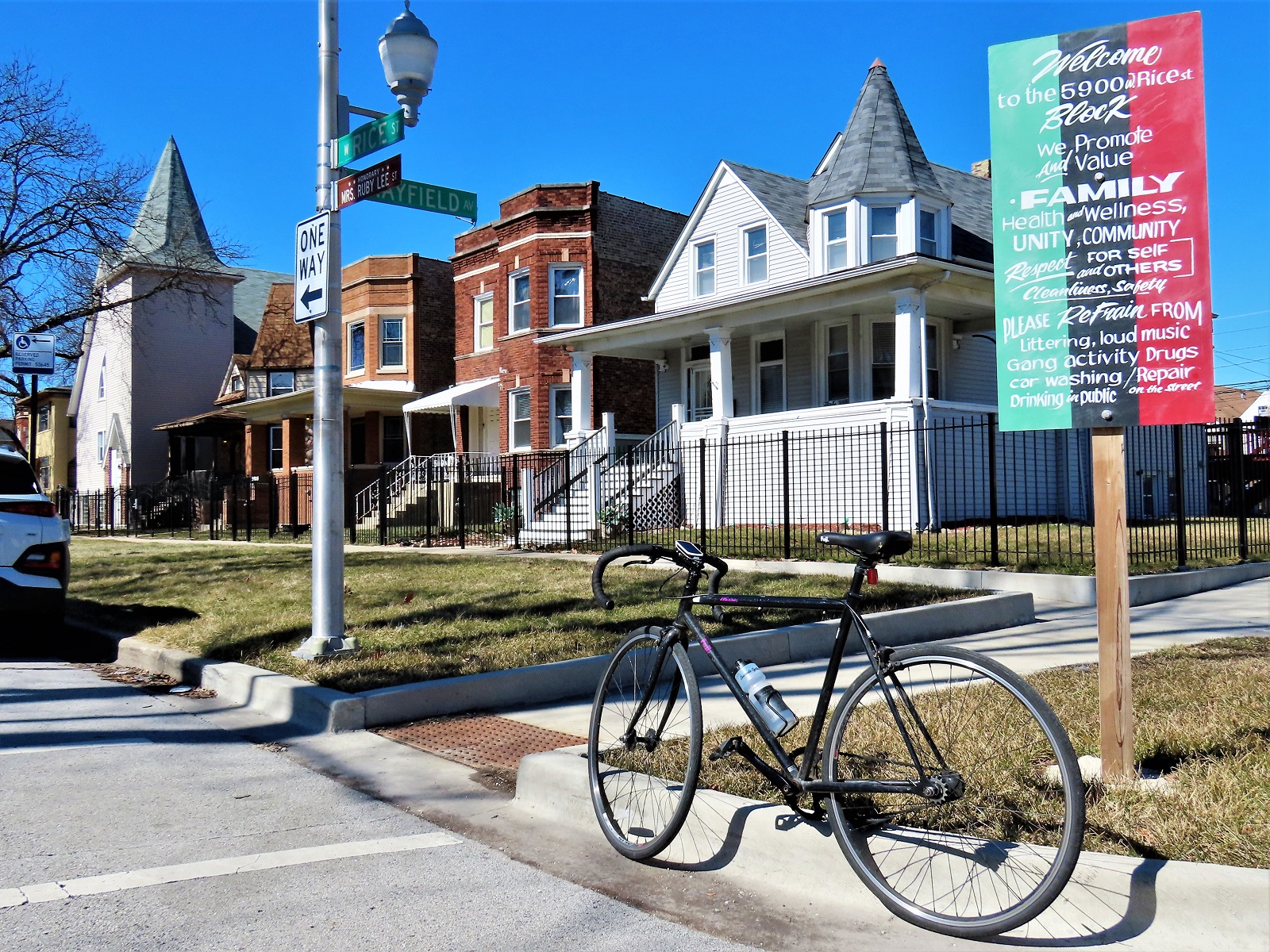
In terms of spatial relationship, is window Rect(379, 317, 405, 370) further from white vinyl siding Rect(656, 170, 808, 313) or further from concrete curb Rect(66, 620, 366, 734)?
concrete curb Rect(66, 620, 366, 734)

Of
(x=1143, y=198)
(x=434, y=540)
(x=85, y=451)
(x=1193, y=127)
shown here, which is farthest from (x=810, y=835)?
(x=85, y=451)

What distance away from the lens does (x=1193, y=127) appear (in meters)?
4.15

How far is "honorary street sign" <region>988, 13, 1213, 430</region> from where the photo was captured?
164 inches

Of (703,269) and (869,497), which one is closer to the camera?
(869,497)

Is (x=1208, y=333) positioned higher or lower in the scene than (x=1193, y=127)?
lower

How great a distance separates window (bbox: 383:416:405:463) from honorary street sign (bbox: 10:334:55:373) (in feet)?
39.7

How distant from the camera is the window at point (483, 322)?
2820cm

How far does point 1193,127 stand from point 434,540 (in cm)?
1796

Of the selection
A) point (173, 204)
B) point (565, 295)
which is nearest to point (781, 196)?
point (565, 295)

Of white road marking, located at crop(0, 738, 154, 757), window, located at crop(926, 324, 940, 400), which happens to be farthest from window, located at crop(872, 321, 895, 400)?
white road marking, located at crop(0, 738, 154, 757)

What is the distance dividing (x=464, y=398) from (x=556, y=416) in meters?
2.53

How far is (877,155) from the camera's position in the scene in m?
20.3

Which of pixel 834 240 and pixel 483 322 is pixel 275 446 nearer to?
pixel 483 322

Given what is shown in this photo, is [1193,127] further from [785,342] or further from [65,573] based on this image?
[785,342]
